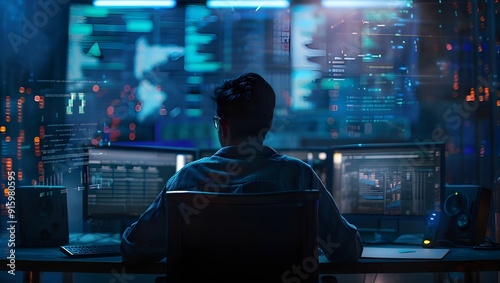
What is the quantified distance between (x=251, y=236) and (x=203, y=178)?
0.34m

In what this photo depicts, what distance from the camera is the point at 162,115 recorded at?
320cm

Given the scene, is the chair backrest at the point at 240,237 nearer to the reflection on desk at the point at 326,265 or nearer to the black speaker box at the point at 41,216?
the reflection on desk at the point at 326,265

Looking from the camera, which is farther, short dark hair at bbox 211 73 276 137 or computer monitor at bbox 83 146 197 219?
computer monitor at bbox 83 146 197 219

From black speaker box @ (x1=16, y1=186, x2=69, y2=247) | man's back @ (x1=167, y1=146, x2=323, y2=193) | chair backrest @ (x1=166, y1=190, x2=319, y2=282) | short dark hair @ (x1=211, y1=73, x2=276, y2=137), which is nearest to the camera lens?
chair backrest @ (x1=166, y1=190, x2=319, y2=282)

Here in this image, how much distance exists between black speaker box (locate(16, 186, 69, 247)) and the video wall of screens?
1.58 feet

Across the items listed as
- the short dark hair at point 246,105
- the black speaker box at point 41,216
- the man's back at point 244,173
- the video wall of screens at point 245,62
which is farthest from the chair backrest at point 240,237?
the video wall of screens at point 245,62

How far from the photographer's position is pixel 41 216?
8.14 ft

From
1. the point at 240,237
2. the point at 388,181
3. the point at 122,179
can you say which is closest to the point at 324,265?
the point at 240,237

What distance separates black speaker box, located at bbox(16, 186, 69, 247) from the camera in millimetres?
2459

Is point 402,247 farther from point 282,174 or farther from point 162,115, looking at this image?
point 162,115

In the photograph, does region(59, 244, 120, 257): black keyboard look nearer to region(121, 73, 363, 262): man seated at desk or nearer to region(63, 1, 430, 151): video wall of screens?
region(121, 73, 363, 262): man seated at desk

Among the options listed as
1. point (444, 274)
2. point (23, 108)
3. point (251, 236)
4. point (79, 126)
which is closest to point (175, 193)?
point (251, 236)

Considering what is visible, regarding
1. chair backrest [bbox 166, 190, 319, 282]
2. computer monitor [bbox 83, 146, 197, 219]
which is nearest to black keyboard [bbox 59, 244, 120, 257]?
computer monitor [bbox 83, 146, 197, 219]

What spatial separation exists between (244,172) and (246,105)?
8.9 inches
